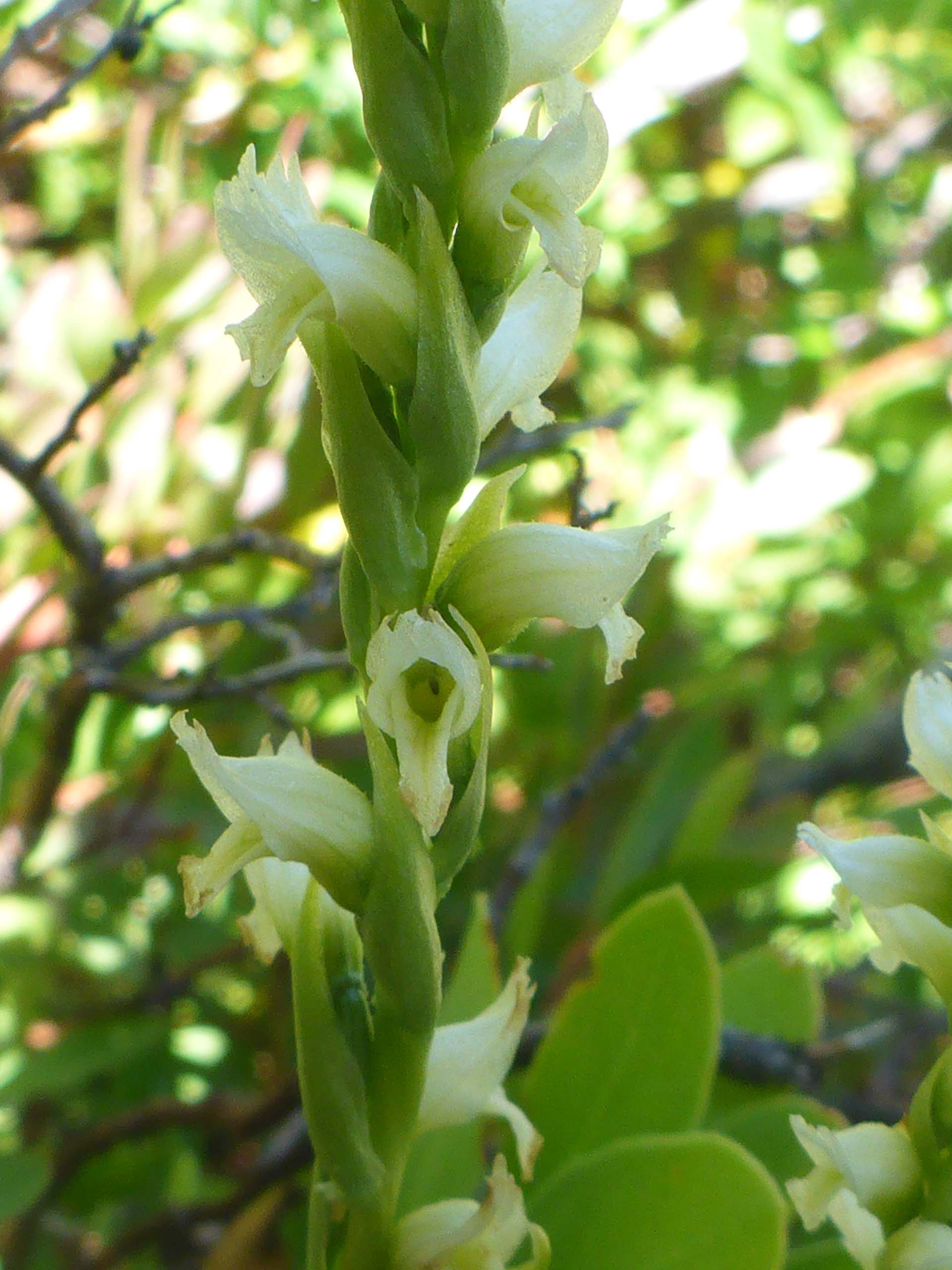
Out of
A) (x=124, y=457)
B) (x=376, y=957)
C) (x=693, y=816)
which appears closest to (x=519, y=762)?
(x=693, y=816)

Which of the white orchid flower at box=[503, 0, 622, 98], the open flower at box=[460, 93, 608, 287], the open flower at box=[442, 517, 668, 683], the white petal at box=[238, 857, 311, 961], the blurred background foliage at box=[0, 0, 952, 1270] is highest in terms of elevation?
the white orchid flower at box=[503, 0, 622, 98]

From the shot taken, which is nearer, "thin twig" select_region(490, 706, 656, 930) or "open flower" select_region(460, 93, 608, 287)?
"open flower" select_region(460, 93, 608, 287)

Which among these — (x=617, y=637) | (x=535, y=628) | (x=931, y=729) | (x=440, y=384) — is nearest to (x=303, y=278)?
(x=440, y=384)

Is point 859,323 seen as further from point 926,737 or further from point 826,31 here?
point 926,737

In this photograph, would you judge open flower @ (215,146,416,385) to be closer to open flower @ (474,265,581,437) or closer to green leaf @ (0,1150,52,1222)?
open flower @ (474,265,581,437)

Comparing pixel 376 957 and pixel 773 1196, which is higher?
pixel 376 957

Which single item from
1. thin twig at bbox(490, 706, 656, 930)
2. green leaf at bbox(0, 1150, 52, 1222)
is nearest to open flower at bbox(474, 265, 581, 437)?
thin twig at bbox(490, 706, 656, 930)
